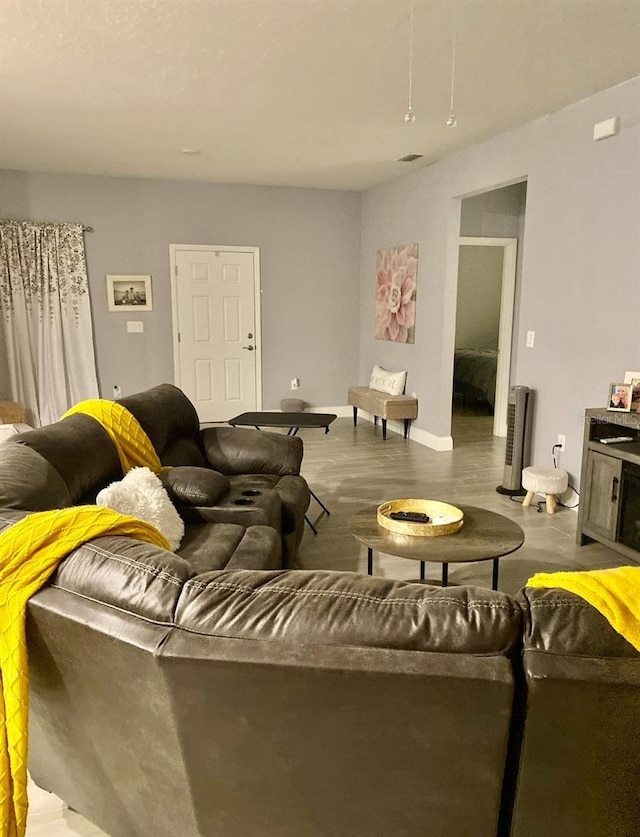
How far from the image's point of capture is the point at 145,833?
1451mm

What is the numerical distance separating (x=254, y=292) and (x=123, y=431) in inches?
182

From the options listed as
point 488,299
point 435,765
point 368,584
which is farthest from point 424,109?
point 488,299

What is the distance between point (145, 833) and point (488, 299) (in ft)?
28.9

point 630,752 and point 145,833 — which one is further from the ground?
point 630,752

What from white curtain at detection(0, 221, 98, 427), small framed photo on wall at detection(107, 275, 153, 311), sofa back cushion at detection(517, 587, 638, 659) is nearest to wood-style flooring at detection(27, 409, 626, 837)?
sofa back cushion at detection(517, 587, 638, 659)

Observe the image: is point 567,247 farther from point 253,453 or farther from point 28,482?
point 28,482

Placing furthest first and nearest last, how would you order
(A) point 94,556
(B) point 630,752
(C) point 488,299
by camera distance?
1. (C) point 488,299
2. (A) point 94,556
3. (B) point 630,752

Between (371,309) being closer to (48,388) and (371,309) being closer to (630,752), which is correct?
(48,388)

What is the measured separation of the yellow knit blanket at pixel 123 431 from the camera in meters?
2.96

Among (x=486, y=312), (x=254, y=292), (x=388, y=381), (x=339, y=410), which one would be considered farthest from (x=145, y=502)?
(x=486, y=312)

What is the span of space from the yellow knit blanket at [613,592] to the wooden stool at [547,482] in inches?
126

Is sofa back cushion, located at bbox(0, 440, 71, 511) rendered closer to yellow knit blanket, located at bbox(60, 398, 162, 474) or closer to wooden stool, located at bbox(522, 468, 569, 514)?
yellow knit blanket, located at bbox(60, 398, 162, 474)

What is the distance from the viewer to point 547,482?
4.28 metres

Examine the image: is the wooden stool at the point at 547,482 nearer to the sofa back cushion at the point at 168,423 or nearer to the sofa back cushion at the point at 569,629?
the sofa back cushion at the point at 168,423
